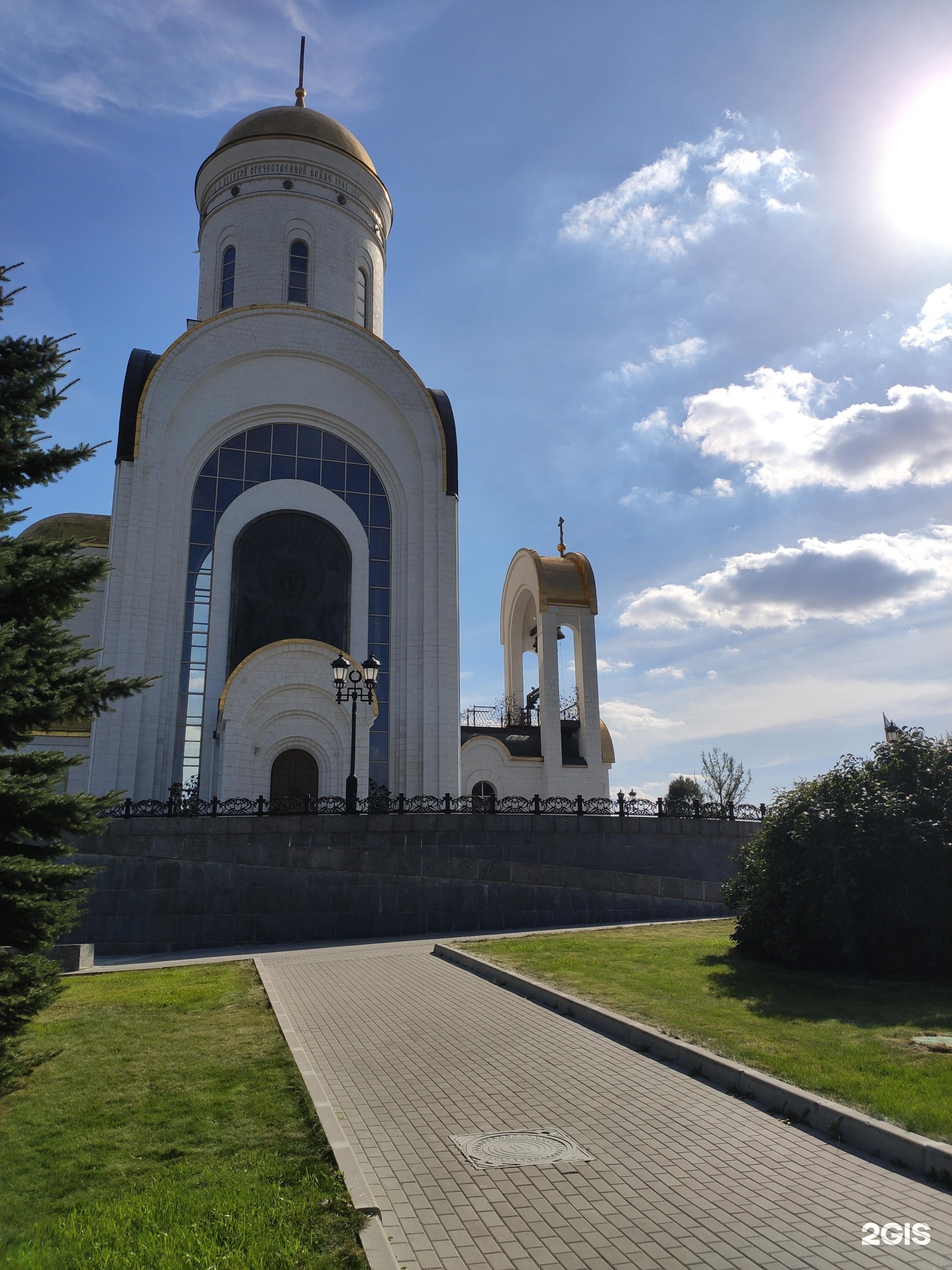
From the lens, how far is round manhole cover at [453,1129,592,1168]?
16.6 ft

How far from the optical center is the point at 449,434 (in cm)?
2658

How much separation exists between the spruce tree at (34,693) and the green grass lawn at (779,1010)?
16.4 feet

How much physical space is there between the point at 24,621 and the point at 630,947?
8491 millimetres

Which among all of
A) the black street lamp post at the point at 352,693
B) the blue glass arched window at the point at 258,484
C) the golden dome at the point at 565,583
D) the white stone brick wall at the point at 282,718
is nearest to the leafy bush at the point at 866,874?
the black street lamp post at the point at 352,693

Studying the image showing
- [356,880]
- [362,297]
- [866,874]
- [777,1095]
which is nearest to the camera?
[777,1095]

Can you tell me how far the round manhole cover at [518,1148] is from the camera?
506cm

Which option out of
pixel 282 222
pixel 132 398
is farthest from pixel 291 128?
pixel 132 398

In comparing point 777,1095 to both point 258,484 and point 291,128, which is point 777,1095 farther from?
point 291,128

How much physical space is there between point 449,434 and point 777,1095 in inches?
891

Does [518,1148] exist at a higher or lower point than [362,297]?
lower

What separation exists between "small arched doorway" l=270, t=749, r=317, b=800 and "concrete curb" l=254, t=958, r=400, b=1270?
607 inches

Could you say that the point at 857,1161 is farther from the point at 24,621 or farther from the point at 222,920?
the point at 222,920

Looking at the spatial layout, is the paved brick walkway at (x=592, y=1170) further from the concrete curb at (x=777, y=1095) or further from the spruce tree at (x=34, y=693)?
the spruce tree at (x=34, y=693)

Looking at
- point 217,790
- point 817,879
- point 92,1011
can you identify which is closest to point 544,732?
point 217,790
